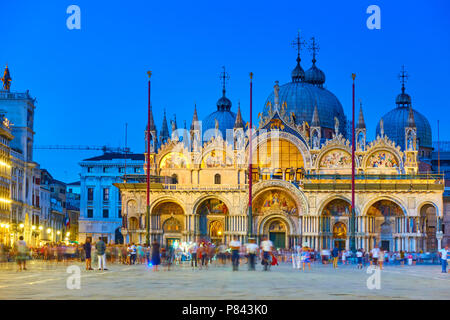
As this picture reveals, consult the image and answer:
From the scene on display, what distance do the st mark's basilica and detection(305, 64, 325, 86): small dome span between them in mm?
11414

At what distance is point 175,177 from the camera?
9181cm

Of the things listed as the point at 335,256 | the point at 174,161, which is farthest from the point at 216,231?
the point at 335,256

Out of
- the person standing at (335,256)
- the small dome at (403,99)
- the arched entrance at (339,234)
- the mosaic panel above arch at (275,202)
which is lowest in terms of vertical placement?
the person standing at (335,256)

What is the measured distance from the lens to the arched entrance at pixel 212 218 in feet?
294

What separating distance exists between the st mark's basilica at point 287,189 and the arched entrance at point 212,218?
0.34ft

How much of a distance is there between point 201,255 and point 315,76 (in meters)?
55.3

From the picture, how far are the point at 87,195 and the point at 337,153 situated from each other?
45604 millimetres

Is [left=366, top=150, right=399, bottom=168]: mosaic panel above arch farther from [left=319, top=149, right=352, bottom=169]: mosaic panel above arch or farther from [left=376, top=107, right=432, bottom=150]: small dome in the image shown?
[left=376, top=107, right=432, bottom=150]: small dome

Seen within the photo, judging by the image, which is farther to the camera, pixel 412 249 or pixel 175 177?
pixel 175 177

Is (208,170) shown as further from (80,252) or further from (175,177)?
(80,252)

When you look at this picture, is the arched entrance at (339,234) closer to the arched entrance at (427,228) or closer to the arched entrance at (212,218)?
the arched entrance at (427,228)

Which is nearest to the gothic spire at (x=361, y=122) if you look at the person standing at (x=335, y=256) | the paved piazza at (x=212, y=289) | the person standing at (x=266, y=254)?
the person standing at (x=335, y=256)
